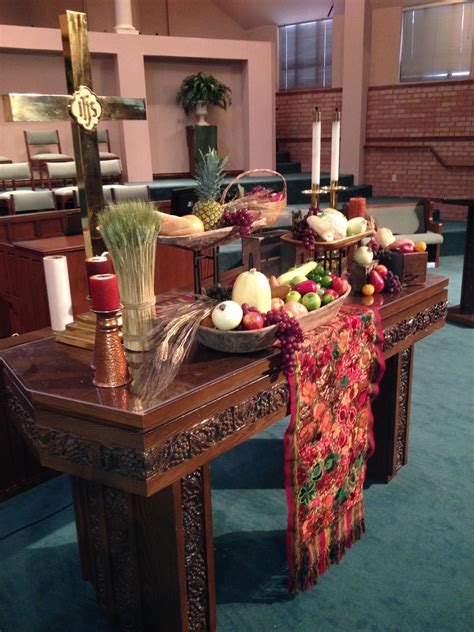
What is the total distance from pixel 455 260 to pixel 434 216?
1.11 m

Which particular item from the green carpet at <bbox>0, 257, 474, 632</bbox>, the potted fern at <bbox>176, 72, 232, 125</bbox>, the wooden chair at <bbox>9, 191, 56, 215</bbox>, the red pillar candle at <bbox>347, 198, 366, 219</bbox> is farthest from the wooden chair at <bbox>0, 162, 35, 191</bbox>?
the red pillar candle at <bbox>347, 198, 366, 219</bbox>

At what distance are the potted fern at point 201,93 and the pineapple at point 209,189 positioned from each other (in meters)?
6.59

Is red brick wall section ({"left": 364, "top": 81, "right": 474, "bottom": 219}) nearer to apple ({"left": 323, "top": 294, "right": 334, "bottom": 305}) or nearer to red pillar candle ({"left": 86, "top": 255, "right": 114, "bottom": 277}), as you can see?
apple ({"left": 323, "top": 294, "right": 334, "bottom": 305})

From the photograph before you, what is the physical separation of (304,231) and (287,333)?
19.9 inches

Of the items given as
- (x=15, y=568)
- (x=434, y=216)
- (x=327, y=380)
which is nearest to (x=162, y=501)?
(x=327, y=380)

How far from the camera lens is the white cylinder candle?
1.57 metres

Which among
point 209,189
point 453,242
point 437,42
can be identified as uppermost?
point 437,42

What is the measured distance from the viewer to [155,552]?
1.44m

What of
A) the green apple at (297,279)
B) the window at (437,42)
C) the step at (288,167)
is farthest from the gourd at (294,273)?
the step at (288,167)

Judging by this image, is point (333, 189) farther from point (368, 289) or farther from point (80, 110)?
point (80, 110)

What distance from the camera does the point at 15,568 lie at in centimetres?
189

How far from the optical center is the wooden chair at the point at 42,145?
7.38 meters

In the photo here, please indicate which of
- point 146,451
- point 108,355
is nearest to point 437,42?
point 108,355

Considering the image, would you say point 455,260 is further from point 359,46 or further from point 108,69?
point 108,69
